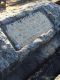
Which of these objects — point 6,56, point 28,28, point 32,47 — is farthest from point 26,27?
point 6,56

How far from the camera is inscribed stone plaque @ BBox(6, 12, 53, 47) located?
456 cm

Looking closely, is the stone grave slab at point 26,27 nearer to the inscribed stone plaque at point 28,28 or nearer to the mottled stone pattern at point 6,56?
the inscribed stone plaque at point 28,28

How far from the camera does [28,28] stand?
16.0ft

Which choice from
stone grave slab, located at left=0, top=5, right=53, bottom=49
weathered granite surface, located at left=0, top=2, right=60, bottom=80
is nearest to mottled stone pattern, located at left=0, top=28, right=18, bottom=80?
weathered granite surface, located at left=0, top=2, right=60, bottom=80

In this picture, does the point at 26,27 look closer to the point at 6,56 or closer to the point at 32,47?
the point at 32,47

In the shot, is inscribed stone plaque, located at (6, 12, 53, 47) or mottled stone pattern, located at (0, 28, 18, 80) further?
inscribed stone plaque, located at (6, 12, 53, 47)

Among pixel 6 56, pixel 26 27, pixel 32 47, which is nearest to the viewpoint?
pixel 6 56

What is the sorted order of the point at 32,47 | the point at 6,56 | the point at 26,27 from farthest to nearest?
the point at 26,27
the point at 32,47
the point at 6,56

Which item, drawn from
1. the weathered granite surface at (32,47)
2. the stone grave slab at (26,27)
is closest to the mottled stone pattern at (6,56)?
the weathered granite surface at (32,47)

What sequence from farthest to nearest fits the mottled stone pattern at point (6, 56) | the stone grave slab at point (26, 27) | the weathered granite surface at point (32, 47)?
1. the stone grave slab at point (26, 27)
2. the weathered granite surface at point (32, 47)
3. the mottled stone pattern at point (6, 56)

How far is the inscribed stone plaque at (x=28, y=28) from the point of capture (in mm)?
4559

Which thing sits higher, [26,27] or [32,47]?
[26,27]

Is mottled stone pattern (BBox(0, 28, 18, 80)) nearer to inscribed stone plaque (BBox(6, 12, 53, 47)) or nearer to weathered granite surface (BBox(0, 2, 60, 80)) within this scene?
weathered granite surface (BBox(0, 2, 60, 80))

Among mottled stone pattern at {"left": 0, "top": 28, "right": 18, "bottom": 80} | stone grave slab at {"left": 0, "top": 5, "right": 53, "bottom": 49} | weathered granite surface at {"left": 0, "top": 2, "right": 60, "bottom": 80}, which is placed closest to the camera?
mottled stone pattern at {"left": 0, "top": 28, "right": 18, "bottom": 80}
